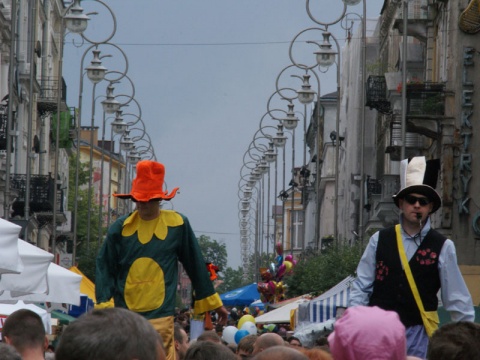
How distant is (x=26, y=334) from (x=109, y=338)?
205 inches

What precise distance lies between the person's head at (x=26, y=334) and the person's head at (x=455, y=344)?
13.5 feet

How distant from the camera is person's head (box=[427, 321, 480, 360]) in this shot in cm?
634

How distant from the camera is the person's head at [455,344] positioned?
6344 mm

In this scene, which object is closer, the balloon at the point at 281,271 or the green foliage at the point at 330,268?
the green foliage at the point at 330,268

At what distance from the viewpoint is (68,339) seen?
16.7 ft

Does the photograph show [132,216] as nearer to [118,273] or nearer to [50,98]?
[118,273]

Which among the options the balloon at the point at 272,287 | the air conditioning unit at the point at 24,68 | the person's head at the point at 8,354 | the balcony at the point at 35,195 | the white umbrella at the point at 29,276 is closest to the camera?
the person's head at the point at 8,354

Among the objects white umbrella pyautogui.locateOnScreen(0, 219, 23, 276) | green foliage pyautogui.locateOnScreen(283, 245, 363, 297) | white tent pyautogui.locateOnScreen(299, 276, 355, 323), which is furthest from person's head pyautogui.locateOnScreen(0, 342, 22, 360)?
green foliage pyautogui.locateOnScreen(283, 245, 363, 297)

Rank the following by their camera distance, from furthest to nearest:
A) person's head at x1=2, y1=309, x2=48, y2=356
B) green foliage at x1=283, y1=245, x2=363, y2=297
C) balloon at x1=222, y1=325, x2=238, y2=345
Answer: green foliage at x1=283, y1=245, x2=363, y2=297, balloon at x1=222, y1=325, x2=238, y2=345, person's head at x1=2, y1=309, x2=48, y2=356

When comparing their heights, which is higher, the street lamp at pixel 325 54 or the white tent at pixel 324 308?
the street lamp at pixel 325 54

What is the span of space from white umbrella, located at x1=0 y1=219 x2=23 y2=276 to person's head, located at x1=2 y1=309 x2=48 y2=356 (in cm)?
459

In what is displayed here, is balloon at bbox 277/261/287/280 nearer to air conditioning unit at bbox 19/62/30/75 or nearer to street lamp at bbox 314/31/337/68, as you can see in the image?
air conditioning unit at bbox 19/62/30/75

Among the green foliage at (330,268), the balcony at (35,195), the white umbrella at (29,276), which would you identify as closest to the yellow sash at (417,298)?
the white umbrella at (29,276)

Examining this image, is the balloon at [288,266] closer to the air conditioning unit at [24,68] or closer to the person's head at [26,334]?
the air conditioning unit at [24,68]
